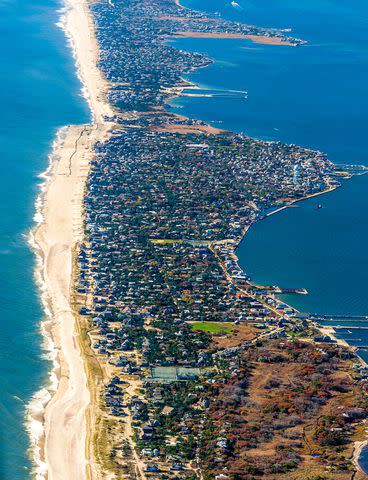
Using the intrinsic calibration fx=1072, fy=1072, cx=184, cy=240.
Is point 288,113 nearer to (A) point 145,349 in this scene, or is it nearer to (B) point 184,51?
(B) point 184,51

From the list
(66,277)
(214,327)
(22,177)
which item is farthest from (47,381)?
(22,177)

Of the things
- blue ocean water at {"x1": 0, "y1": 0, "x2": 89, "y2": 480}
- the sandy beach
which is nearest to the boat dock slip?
the sandy beach

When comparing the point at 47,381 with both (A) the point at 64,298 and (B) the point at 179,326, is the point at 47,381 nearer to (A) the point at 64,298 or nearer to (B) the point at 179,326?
(B) the point at 179,326

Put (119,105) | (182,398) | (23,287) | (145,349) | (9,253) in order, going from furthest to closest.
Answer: (119,105) → (9,253) → (23,287) → (145,349) → (182,398)

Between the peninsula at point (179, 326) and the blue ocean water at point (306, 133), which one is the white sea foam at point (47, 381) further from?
the blue ocean water at point (306, 133)

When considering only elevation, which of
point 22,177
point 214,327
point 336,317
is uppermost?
point 214,327

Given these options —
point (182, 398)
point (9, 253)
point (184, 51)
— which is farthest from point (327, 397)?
point (184, 51)

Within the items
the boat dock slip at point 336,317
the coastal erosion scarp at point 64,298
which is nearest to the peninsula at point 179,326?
the coastal erosion scarp at point 64,298
